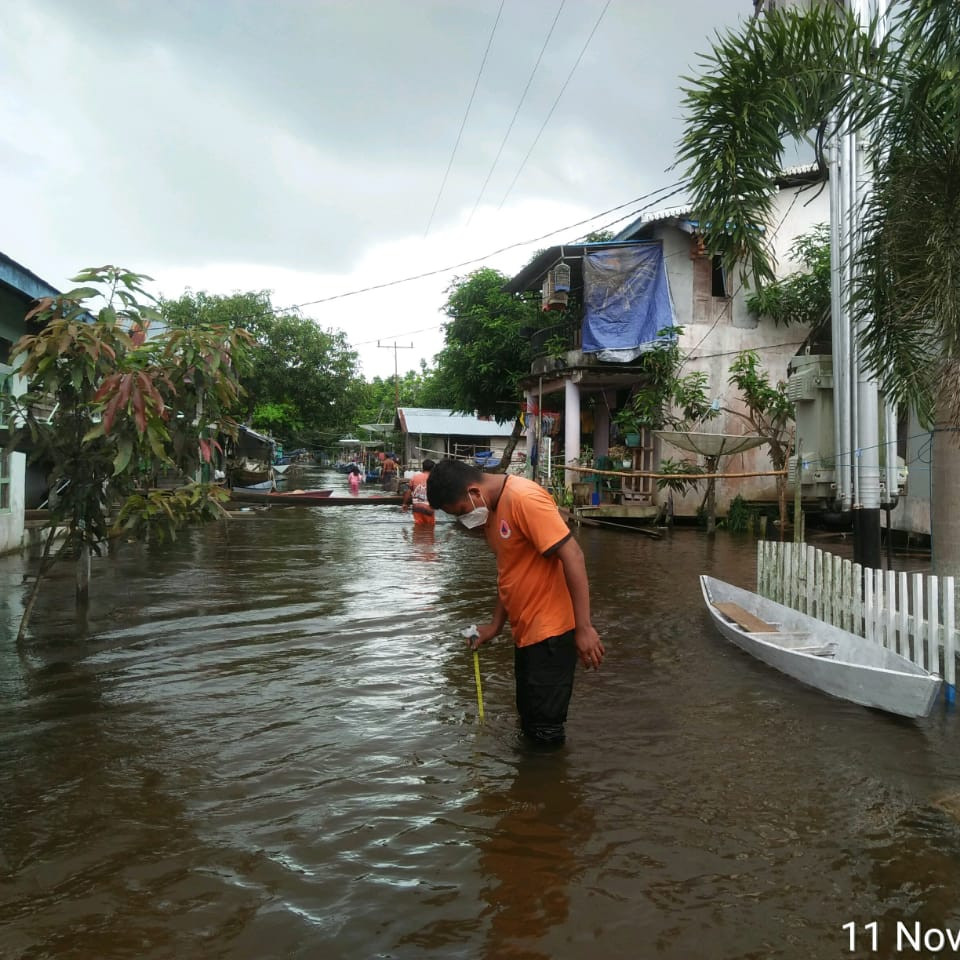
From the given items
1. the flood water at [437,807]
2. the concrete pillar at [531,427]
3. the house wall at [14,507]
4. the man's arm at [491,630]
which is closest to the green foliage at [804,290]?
the concrete pillar at [531,427]

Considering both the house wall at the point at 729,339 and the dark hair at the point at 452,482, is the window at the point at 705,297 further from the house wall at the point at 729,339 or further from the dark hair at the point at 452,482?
the dark hair at the point at 452,482

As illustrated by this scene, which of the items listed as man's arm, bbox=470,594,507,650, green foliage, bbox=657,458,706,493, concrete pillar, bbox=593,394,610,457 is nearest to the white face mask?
man's arm, bbox=470,594,507,650

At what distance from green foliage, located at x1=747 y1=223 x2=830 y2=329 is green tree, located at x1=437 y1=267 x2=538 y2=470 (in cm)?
944

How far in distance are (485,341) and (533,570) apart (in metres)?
26.0

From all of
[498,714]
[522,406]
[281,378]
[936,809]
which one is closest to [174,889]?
[498,714]

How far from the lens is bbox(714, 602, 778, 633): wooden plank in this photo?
7480 mm

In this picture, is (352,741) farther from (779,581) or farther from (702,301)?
(702,301)

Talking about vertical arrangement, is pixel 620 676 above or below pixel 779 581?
below

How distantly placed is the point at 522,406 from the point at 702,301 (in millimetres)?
10371

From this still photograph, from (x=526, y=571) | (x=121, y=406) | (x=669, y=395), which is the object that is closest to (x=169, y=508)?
(x=121, y=406)

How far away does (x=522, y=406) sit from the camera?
100 ft

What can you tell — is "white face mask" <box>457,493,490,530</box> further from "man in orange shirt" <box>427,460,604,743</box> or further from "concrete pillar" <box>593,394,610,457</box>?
"concrete pillar" <box>593,394,610,457</box>

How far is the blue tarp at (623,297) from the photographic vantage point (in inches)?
829

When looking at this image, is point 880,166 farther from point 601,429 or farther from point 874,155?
point 601,429
